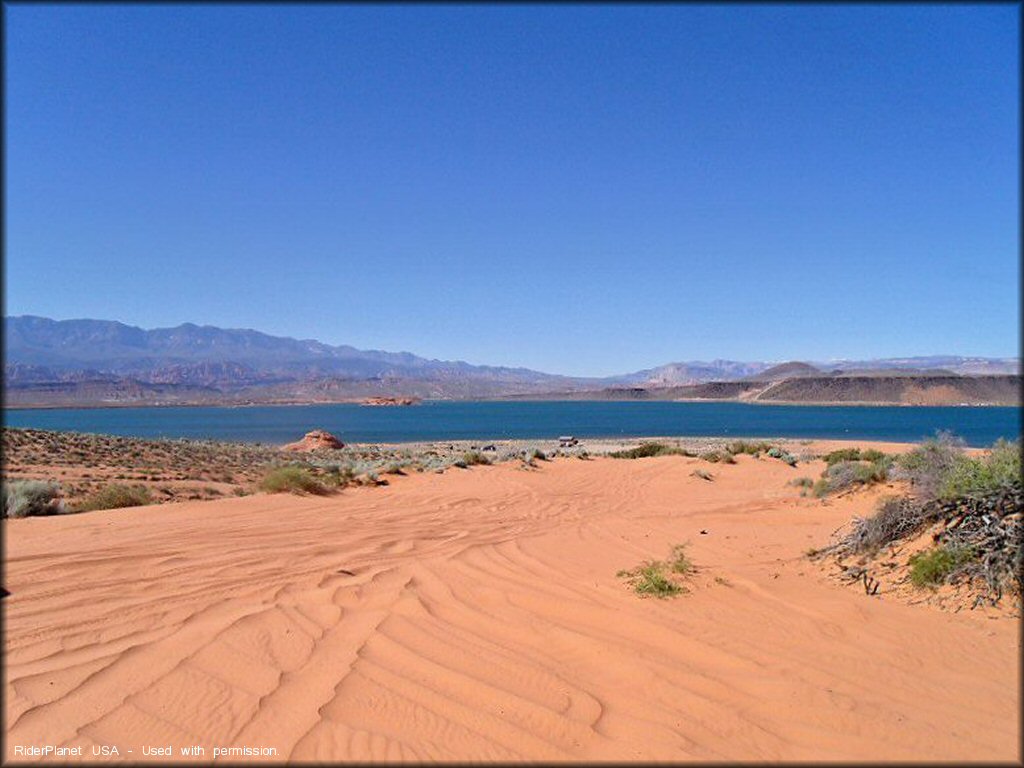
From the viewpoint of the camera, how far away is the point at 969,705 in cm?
352

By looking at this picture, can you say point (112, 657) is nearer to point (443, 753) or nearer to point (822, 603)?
point (443, 753)

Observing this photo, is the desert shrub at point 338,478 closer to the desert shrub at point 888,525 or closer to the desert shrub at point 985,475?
the desert shrub at point 888,525

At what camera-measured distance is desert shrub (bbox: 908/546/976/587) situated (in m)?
5.43

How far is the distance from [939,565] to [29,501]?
13597 mm

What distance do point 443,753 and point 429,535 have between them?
19.4ft

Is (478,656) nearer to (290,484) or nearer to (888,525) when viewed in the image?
(888,525)

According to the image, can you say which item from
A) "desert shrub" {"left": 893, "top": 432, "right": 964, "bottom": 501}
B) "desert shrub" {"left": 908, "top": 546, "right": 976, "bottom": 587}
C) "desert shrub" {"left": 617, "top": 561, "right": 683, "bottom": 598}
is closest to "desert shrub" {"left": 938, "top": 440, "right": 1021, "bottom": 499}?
"desert shrub" {"left": 893, "top": 432, "right": 964, "bottom": 501}

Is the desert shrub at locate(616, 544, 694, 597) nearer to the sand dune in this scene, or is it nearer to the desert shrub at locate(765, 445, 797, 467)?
the sand dune

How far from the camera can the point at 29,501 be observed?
11.2 meters

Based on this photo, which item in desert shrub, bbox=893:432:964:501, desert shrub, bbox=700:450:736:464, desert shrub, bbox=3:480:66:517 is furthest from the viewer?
desert shrub, bbox=700:450:736:464

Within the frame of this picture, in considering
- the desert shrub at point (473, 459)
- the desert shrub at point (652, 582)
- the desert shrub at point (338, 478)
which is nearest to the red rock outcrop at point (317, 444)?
the desert shrub at point (473, 459)

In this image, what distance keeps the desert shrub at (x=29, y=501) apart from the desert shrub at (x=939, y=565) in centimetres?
1316

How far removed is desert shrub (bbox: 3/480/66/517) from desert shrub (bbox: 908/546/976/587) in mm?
13158

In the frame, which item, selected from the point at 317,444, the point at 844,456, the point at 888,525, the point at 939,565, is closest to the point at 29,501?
the point at 888,525
